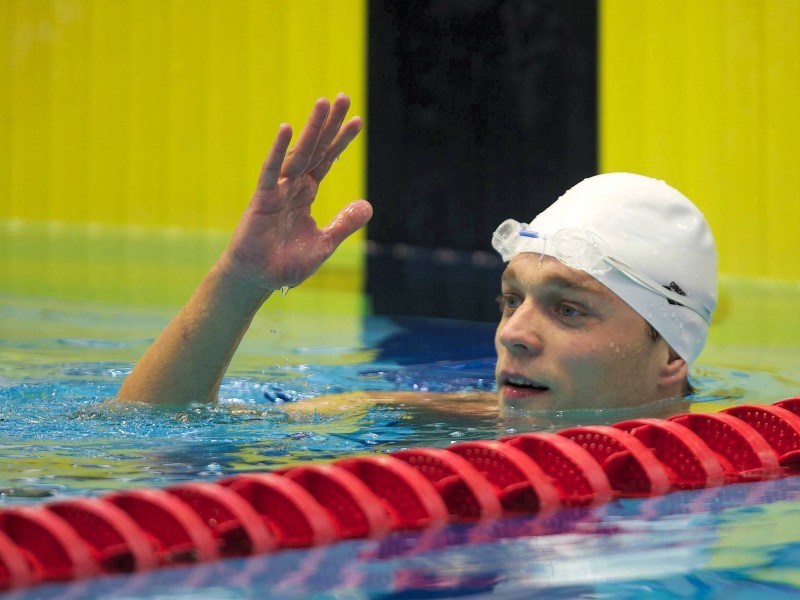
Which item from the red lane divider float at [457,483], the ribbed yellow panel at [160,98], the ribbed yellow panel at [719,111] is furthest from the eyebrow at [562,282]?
the ribbed yellow panel at [160,98]

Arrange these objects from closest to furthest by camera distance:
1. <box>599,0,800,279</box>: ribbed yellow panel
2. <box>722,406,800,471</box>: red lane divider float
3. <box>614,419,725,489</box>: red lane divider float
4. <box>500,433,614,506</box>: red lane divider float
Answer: <box>500,433,614,506</box>: red lane divider float → <box>614,419,725,489</box>: red lane divider float → <box>722,406,800,471</box>: red lane divider float → <box>599,0,800,279</box>: ribbed yellow panel

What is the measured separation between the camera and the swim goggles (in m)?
3.05

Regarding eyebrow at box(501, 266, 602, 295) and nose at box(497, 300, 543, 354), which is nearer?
nose at box(497, 300, 543, 354)

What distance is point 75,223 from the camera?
9141 mm

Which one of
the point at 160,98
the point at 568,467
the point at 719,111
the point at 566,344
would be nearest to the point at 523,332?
the point at 566,344

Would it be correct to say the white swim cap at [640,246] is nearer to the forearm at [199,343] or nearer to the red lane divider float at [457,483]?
the forearm at [199,343]

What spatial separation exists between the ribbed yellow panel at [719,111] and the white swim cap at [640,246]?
10.1 feet

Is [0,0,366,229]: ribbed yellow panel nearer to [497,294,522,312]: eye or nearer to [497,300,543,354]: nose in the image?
[497,294,522,312]: eye

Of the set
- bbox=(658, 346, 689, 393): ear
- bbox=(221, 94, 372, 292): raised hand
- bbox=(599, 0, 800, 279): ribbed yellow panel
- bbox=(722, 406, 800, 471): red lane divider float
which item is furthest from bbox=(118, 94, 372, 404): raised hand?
bbox=(599, 0, 800, 279): ribbed yellow panel

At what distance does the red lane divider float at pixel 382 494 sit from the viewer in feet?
6.32

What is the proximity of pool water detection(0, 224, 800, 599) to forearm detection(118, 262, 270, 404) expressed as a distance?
5 cm

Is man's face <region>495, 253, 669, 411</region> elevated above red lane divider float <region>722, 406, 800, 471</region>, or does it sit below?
above

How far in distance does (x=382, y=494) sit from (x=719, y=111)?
459 cm

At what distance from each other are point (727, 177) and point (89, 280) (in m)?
3.13
